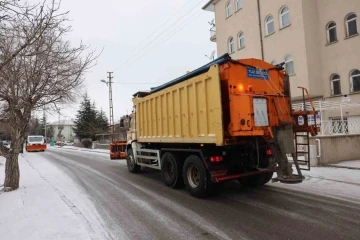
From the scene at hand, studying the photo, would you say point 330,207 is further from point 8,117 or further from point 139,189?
point 8,117

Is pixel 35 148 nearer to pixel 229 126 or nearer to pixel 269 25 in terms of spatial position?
pixel 269 25

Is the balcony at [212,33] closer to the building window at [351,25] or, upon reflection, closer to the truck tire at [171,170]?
the building window at [351,25]

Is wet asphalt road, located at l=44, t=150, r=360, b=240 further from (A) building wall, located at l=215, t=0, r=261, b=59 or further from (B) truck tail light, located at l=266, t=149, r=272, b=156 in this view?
(A) building wall, located at l=215, t=0, r=261, b=59

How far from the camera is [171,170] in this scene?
9242mm

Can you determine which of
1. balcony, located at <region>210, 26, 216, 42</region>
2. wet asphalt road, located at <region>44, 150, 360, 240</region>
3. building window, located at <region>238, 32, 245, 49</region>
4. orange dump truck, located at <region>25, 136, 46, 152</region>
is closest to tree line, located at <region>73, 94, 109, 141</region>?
orange dump truck, located at <region>25, 136, 46, 152</region>

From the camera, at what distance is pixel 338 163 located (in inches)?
460

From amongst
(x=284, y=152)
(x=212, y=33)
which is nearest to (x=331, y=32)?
(x=212, y=33)

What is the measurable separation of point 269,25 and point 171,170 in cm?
1578

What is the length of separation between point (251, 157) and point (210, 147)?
3.63 feet

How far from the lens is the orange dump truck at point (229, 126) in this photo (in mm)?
7035

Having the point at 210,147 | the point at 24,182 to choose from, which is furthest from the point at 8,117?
the point at 210,147

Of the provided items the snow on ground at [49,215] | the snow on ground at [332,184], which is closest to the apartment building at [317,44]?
the snow on ground at [332,184]

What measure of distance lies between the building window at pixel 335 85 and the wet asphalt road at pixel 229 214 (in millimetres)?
11808

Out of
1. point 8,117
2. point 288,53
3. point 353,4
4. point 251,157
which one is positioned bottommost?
point 251,157
